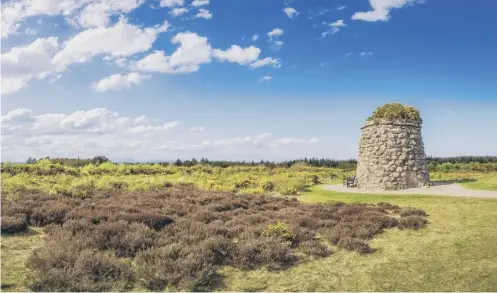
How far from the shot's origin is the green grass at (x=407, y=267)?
758 cm

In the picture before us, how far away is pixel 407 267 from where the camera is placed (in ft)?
28.4

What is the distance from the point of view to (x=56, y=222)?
12141 millimetres

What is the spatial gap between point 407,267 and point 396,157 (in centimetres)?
1761

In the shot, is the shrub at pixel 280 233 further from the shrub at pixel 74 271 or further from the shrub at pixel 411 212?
the shrub at pixel 411 212

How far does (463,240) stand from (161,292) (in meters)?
8.66

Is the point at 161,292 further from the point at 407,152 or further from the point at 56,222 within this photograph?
the point at 407,152

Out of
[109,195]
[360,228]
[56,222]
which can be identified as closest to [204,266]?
[360,228]

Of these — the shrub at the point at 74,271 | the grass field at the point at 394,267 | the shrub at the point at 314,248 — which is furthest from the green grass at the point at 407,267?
the shrub at the point at 74,271

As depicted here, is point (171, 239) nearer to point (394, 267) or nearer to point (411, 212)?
point (394, 267)

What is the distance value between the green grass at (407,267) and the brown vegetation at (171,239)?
1.59ft

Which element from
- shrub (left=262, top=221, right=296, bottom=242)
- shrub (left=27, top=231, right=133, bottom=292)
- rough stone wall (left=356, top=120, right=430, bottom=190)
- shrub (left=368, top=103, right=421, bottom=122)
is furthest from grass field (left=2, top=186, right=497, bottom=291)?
shrub (left=368, top=103, right=421, bottom=122)

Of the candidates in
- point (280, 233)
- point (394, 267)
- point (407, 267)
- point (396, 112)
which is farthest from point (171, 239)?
point (396, 112)

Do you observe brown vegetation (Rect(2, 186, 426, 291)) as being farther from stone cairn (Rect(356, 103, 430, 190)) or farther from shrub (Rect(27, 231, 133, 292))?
stone cairn (Rect(356, 103, 430, 190))

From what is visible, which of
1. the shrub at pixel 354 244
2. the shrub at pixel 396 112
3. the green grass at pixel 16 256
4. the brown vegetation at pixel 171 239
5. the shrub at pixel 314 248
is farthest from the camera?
the shrub at pixel 396 112
